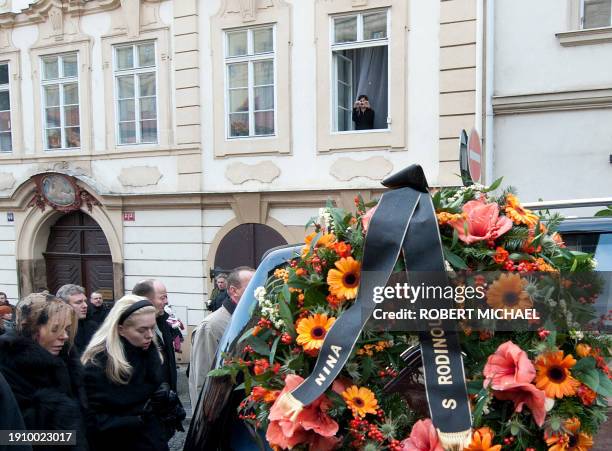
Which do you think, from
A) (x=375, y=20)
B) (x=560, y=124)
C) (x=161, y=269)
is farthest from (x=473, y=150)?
(x=161, y=269)

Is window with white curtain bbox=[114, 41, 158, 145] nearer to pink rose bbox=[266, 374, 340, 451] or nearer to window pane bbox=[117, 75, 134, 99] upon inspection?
window pane bbox=[117, 75, 134, 99]

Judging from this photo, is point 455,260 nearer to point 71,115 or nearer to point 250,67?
point 250,67

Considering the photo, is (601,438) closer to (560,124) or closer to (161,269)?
(560,124)

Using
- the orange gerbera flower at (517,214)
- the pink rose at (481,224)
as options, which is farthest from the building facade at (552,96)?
the pink rose at (481,224)

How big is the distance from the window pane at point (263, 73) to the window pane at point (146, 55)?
1996mm

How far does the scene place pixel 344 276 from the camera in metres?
1.87

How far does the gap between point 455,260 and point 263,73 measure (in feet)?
27.6

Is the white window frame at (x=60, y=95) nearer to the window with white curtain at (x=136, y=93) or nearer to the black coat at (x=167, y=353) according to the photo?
the window with white curtain at (x=136, y=93)

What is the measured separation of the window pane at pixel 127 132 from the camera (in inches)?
423

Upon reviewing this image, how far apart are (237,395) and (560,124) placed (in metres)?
7.25

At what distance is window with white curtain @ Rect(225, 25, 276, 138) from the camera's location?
379 inches

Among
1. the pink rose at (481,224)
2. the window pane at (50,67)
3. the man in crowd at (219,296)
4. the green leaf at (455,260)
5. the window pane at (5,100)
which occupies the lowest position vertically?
the man in crowd at (219,296)

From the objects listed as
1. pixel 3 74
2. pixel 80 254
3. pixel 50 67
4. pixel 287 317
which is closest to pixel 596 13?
pixel 287 317

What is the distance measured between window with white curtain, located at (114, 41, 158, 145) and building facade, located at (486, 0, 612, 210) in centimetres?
568
